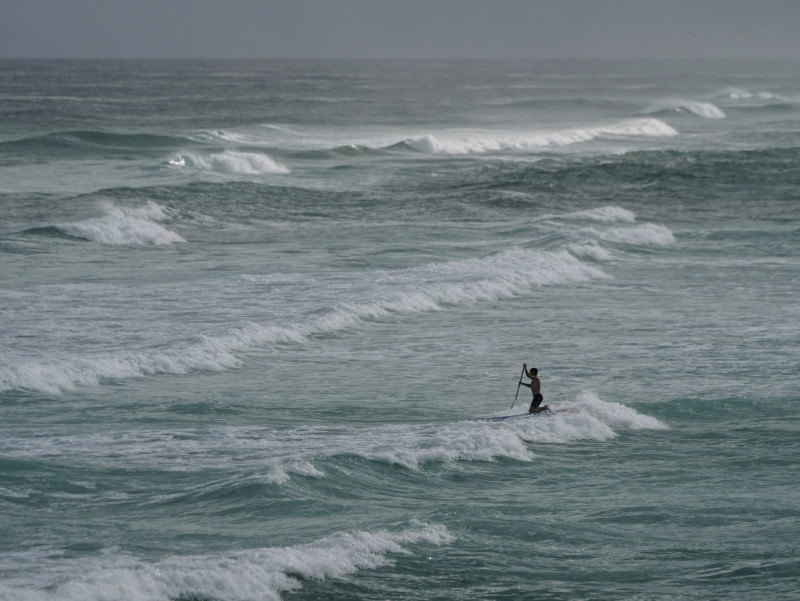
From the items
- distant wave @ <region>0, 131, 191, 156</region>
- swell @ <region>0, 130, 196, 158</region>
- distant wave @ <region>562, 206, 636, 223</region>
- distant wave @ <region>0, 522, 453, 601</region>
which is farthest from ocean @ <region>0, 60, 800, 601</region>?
distant wave @ <region>0, 131, 191, 156</region>

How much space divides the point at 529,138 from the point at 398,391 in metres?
58.9

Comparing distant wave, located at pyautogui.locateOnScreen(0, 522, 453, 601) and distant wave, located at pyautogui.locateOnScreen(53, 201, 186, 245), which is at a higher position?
distant wave, located at pyautogui.locateOnScreen(53, 201, 186, 245)

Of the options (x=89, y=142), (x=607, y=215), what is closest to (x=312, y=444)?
(x=607, y=215)

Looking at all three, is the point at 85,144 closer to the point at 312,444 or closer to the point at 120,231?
the point at 120,231

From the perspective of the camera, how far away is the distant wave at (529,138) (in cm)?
6894

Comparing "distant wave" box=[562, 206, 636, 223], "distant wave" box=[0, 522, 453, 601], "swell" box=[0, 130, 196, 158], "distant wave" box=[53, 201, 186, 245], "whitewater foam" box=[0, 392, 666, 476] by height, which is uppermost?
"swell" box=[0, 130, 196, 158]

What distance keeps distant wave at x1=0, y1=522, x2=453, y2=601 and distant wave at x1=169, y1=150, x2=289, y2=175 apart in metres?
44.6

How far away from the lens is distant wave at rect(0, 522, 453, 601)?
37.5 feet

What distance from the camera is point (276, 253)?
109 ft

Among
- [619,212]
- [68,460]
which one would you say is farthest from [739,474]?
[619,212]

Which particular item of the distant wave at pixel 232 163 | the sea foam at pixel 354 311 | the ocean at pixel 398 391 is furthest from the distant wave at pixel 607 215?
the distant wave at pixel 232 163

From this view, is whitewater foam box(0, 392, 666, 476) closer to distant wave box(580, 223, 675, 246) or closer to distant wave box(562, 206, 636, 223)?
distant wave box(580, 223, 675, 246)

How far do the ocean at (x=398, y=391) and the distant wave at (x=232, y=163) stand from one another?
8.21 meters

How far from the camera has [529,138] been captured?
76562 mm
